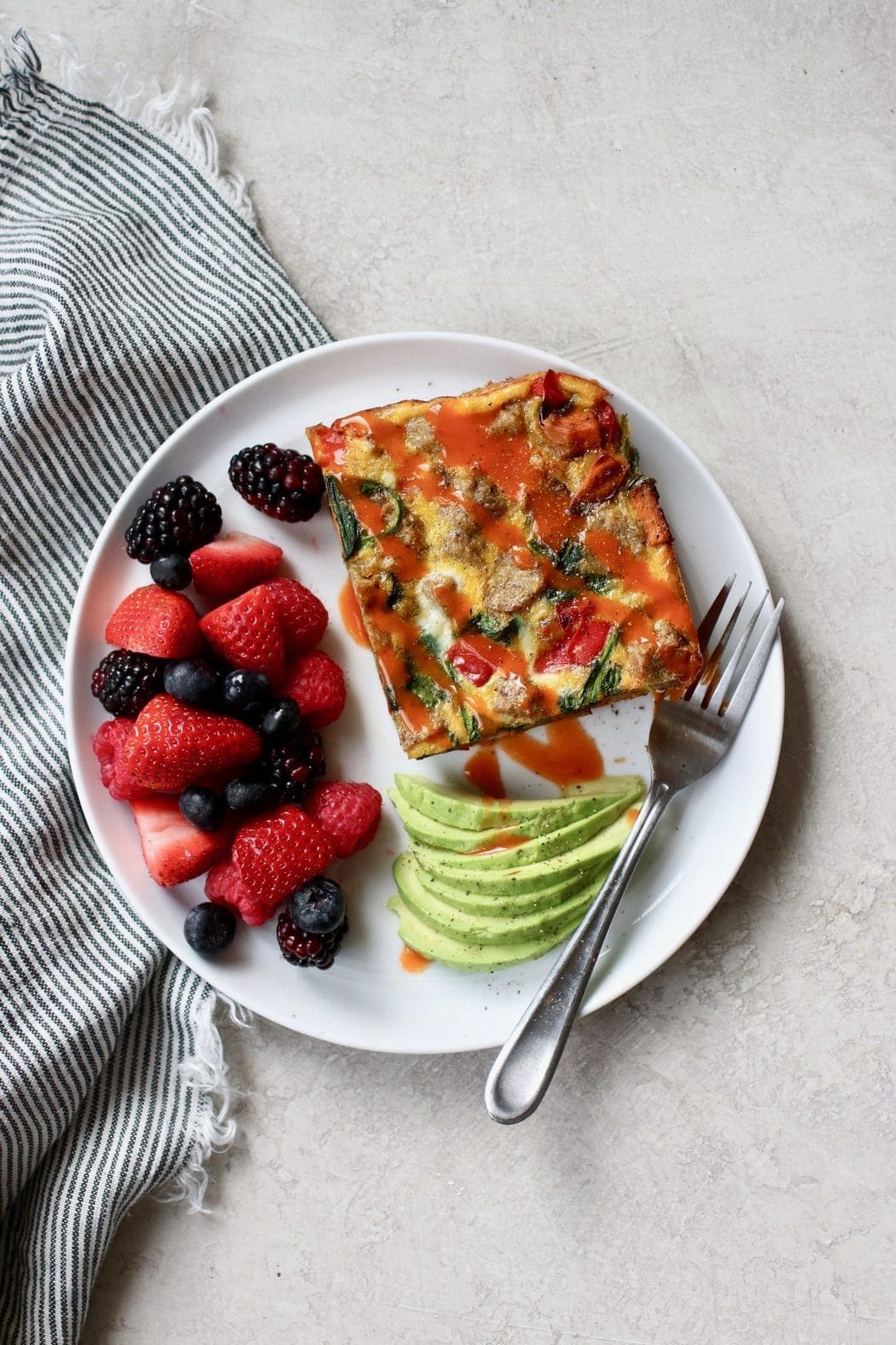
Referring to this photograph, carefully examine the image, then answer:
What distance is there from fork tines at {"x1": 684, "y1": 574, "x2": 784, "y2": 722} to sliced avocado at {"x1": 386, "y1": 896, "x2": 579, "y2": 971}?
0.83m

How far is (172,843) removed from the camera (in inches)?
124

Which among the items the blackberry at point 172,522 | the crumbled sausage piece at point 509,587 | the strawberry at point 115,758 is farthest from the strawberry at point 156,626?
the crumbled sausage piece at point 509,587

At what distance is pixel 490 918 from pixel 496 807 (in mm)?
344

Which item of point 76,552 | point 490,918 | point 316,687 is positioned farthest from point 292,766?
point 76,552

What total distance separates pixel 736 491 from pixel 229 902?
7.18 ft

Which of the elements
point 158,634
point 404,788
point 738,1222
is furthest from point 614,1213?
point 158,634

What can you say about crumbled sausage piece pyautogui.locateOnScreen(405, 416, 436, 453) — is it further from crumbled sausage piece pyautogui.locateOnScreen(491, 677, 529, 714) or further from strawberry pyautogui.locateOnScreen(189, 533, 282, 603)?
crumbled sausage piece pyautogui.locateOnScreen(491, 677, 529, 714)

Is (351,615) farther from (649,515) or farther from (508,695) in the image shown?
(649,515)

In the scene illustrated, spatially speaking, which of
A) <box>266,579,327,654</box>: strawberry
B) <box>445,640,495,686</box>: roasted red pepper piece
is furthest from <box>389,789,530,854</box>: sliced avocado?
<box>266,579,327,654</box>: strawberry

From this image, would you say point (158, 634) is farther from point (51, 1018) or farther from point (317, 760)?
point (51, 1018)

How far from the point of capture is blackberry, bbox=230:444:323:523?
3180 mm

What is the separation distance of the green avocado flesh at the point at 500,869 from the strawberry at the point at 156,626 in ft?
2.70

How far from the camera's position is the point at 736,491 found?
348cm

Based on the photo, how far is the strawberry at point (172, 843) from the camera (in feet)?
10.3
